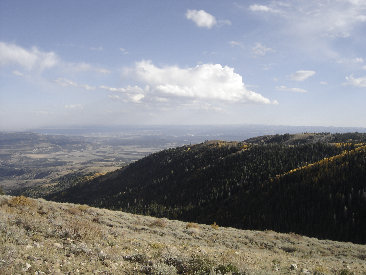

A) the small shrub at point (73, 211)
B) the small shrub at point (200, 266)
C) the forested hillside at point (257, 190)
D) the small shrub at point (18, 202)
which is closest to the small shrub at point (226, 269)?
the small shrub at point (200, 266)

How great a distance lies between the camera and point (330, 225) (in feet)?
215

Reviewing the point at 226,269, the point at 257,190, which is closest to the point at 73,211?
the point at 226,269

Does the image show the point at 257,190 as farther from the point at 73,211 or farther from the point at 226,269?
the point at 226,269

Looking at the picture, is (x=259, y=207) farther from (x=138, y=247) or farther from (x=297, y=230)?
(x=138, y=247)

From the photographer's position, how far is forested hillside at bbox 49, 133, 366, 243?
70.7 m

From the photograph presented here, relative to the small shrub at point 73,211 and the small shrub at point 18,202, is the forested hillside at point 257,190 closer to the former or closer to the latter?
the small shrub at point 73,211

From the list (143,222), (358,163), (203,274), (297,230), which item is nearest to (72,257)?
(203,274)

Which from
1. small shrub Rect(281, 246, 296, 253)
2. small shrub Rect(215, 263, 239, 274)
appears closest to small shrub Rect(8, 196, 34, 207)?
small shrub Rect(215, 263, 239, 274)

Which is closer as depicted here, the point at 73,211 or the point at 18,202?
the point at 18,202

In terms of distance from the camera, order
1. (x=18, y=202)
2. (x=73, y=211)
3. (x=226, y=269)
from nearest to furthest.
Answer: (x=226, y=269), (x=18, y=202), (x=73, y=211)

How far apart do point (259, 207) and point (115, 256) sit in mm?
79762

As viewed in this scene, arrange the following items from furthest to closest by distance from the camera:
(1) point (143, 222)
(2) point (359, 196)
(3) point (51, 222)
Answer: (2) point (359, 196) < (1) point (143, 222) < (3) point (51, 222)

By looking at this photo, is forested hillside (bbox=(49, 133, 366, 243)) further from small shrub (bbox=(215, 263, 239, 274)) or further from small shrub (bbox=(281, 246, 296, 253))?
small shrub (bbox=(215, 263, 239, 274))

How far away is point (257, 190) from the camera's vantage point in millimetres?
96812
